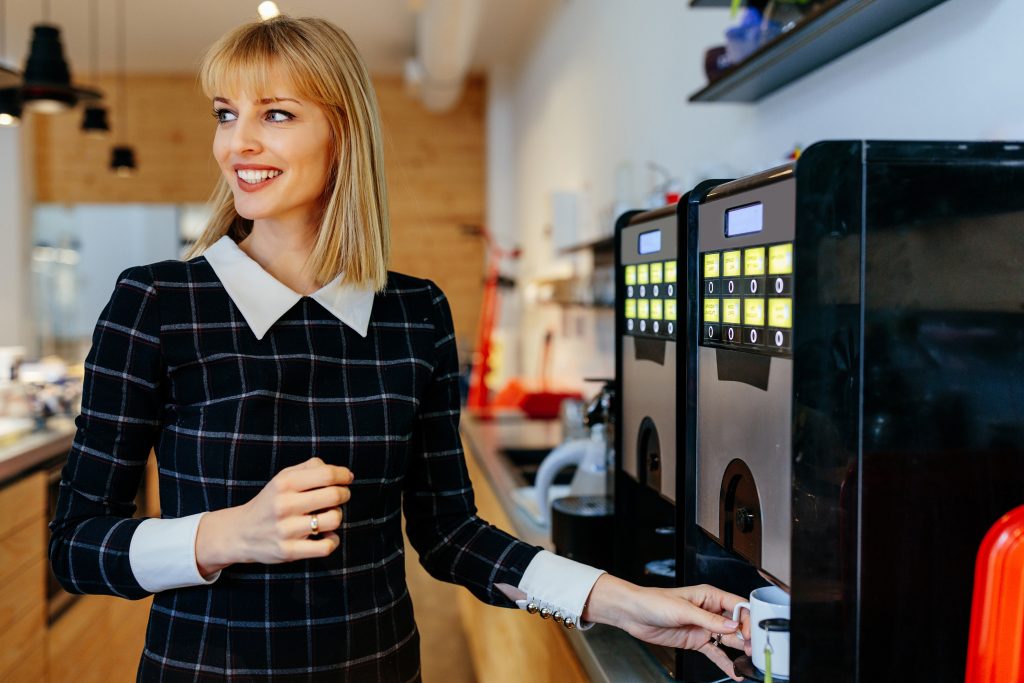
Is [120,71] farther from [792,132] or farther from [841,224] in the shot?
[841,224]

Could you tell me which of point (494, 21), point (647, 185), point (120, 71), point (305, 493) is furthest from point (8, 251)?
point (305, 493)

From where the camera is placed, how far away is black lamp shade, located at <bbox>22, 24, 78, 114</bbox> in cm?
→ 404

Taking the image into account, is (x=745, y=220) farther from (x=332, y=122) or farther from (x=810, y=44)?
(x=810, y=44)

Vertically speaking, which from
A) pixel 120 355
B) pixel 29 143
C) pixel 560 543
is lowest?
pixel 560 543

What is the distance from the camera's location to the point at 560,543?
1.60 meters

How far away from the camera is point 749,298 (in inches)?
36.6

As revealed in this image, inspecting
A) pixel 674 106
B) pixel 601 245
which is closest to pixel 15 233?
pixel 601 245

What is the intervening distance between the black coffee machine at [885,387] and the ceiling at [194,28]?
4.50 m

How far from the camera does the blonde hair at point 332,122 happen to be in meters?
1.15

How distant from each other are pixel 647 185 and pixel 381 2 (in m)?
2.88

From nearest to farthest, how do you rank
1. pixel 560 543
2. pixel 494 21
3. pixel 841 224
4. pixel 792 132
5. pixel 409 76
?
pixel 841 224 → pixel 560 543 → pixel 792 132 → pixel 494 21 → pixel 409 76

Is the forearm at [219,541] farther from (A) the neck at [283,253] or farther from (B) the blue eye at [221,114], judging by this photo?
(B) the blue eye at [221,114]

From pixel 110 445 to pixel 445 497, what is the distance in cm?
43

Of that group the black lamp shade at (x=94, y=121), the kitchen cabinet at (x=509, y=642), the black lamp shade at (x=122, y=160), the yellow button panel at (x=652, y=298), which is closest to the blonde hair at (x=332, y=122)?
the yellow button panel at (x=652, y=298)
